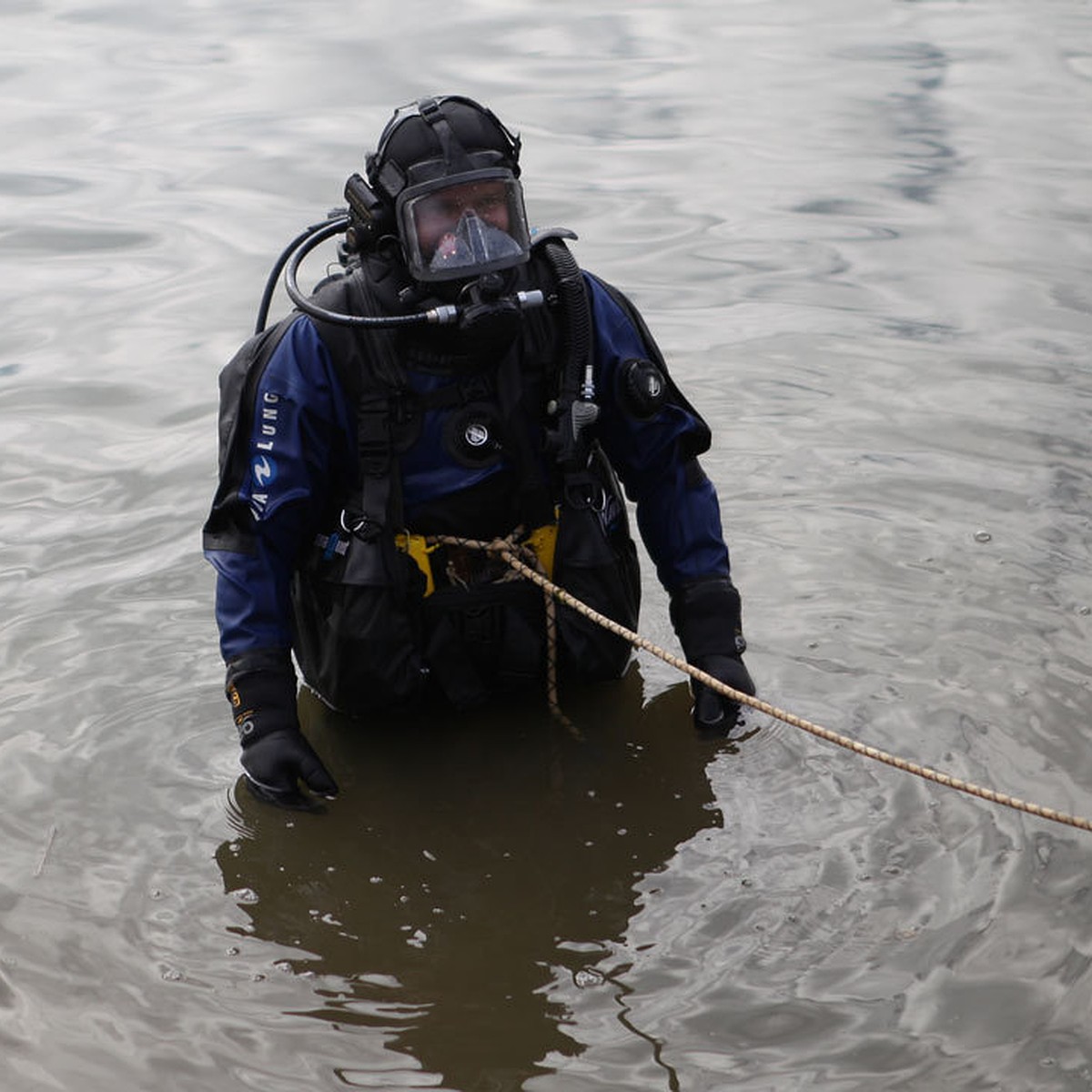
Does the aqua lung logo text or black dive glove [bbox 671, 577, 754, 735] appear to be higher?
the aqua lung logo text

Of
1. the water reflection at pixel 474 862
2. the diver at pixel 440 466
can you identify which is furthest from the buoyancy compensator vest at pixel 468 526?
the water reflection at pixel 474 862

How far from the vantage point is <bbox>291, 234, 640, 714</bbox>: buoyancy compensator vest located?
147 inches

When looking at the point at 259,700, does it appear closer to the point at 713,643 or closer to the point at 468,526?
the point at 468,526

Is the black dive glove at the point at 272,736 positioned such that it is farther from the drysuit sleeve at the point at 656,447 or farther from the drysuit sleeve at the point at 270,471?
the drysuit sleeve at the point at 656,447

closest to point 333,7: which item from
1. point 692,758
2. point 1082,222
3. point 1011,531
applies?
point 1082,222

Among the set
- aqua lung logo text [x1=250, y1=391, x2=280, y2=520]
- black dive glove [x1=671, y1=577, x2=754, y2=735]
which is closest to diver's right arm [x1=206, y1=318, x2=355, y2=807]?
aqua lung logo text [x1=250, y1=391, x2=280, y2=520]

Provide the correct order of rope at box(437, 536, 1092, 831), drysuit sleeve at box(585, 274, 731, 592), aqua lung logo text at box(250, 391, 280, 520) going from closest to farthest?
rope at box(437, 536, 1092, 831) < aqua lung logo text at box(250, 391, 280, 520) < drysuit sleeve at box(585, 274, 731, 592)

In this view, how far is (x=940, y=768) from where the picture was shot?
3920mm

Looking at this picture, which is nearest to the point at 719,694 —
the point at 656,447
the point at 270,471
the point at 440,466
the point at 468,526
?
the point at 656,447

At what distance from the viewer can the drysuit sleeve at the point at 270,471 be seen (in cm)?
371

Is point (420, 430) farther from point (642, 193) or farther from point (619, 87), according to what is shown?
point (619, 87)

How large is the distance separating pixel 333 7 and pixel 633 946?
10985 millimetres

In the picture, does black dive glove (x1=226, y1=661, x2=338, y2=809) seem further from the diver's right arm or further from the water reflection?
the water reflection

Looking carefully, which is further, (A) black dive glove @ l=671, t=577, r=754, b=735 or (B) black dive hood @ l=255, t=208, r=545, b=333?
(A) black dive glove @ l=671, t=577, r=754, b=735
